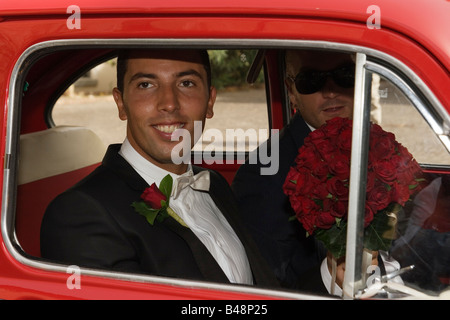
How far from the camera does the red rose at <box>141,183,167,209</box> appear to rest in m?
1.94

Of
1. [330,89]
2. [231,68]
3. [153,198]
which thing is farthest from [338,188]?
[231,68]

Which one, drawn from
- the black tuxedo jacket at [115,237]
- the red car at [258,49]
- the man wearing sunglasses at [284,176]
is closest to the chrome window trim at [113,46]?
the red car at [258,49]

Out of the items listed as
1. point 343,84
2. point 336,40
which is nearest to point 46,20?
point 336,40

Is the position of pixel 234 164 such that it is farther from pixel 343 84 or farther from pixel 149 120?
pixel 149 120

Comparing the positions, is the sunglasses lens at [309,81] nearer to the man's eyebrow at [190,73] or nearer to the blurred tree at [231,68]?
the blurred tree at [231,68]

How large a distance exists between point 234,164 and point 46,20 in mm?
2005

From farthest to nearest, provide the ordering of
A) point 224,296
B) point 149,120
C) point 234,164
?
1. point 234,164
2. point 149,120
3. point 224,296

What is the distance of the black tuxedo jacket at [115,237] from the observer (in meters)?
1.81

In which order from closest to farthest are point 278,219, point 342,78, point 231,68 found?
point 342,78
point 278,219
point 231,68

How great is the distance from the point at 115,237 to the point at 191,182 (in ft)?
1.47

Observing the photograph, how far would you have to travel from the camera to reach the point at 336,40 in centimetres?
148

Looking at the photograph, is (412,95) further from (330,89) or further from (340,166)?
(330,89)

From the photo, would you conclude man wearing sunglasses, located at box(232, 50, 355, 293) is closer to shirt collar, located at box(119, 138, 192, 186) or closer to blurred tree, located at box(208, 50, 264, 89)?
blurred tree, located at box(208, 50, 264, 89)

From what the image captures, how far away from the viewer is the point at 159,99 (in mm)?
2125
